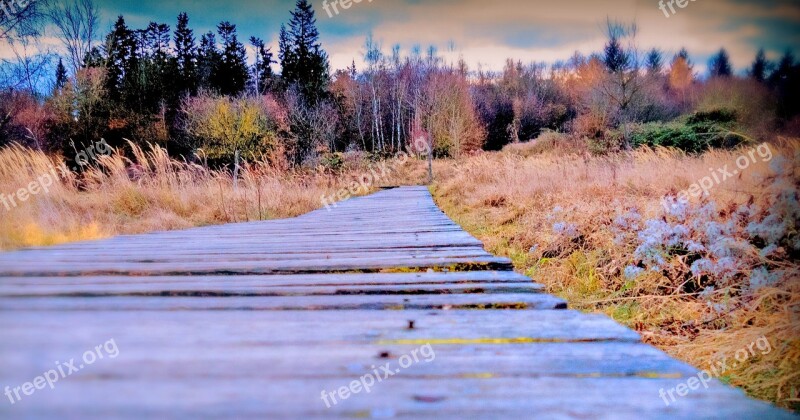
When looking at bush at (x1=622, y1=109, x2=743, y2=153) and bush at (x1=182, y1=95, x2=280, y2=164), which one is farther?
bush at (x1=182, y1=95, x2=280, y2=164)

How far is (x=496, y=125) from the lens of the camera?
35438mm

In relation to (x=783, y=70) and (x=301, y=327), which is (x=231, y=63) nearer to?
(x=301, y=327)

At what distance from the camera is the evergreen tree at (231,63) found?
35.7 metres

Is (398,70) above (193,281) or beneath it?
above

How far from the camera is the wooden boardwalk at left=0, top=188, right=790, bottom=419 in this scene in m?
0.79

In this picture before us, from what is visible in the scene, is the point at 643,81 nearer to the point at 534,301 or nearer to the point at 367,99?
the point at 534,301

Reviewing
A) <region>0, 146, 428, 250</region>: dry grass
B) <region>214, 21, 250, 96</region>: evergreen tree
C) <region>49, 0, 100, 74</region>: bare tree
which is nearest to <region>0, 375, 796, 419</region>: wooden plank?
<region>0, 146, 428, 250</region>: dry grass

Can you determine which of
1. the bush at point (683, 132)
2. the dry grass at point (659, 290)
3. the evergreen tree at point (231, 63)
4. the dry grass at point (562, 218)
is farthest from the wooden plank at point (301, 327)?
the evergreen tree at point (231, 63)

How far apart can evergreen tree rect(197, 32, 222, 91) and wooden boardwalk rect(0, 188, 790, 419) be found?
122ft

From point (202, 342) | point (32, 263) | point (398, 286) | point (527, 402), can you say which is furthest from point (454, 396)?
point (32, 263)

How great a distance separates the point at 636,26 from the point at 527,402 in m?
19.0

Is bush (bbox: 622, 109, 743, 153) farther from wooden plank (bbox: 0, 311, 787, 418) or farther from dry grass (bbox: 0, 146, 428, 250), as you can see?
wooden plank (bbox: 0, 311, 787, 418)

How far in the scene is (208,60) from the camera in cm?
3612

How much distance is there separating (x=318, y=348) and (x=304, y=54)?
38.5m
